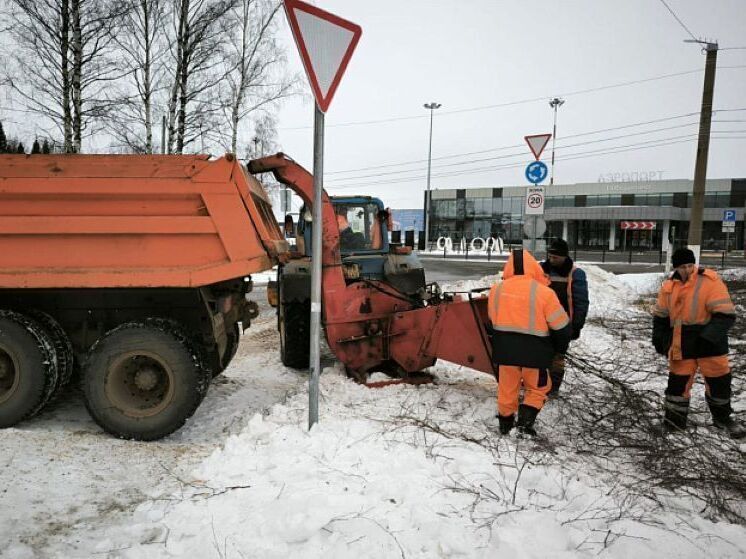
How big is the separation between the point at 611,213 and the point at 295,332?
139 ft

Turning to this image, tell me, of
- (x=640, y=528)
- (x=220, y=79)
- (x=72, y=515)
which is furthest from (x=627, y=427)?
(x=220, y=79)

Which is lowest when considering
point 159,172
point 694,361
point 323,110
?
point 694,361

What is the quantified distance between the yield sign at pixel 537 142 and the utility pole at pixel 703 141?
5.31 meters

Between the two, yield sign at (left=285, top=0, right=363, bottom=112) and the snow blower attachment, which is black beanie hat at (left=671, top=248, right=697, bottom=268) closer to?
the snow blower attachment

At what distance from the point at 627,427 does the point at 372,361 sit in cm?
227

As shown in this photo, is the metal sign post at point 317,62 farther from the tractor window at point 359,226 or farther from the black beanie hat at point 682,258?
the tractor window at point 359,226

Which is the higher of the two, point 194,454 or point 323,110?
point 323,110

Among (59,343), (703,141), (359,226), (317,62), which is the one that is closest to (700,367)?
(317,62)

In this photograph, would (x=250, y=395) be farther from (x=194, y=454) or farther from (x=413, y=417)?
(x=413, y=417)

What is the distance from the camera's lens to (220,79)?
14477 millimetres

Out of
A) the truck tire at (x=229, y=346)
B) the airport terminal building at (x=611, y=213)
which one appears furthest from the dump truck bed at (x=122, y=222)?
the airport terminal building at (x=611, y=213)

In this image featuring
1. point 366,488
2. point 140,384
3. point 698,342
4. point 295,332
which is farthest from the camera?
point 295,332

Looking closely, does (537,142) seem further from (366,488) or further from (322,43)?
(366,488)

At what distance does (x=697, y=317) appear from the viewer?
396cm
